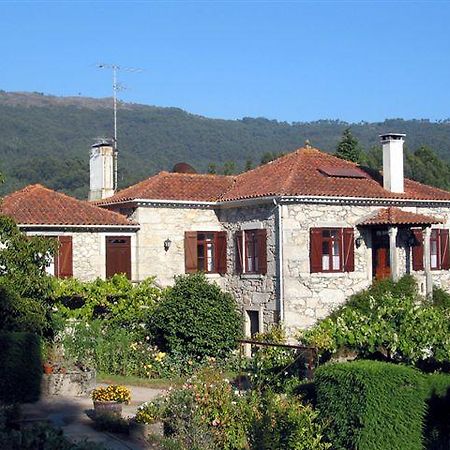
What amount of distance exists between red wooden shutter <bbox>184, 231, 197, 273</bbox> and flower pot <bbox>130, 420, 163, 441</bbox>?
12419 mm

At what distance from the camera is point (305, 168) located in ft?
86.5

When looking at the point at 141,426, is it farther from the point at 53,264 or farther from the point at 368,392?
the point at 53,264

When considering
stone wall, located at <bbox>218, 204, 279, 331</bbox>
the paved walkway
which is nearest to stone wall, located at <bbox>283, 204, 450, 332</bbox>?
stone wall, located at <bbox>218, 204, 279, 331</bbox>

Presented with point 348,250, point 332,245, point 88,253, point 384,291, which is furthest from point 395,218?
→ point 88,253

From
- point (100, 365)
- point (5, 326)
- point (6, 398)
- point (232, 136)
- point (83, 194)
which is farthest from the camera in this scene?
point (232, 136)

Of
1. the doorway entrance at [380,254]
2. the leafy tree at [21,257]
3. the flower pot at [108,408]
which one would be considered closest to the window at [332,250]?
the doorway entrance at [380,254]

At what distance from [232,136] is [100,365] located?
429ft

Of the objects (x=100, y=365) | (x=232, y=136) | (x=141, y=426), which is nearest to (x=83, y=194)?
(x=100, y=365)

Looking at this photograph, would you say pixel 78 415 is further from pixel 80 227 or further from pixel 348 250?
pixel 348 250

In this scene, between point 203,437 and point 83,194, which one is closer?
point 203,437

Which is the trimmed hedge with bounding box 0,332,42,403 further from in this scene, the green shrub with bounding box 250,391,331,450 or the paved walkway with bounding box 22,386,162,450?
the green shrub with bounding box 250,391,331,450

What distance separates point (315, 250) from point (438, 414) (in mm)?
10719

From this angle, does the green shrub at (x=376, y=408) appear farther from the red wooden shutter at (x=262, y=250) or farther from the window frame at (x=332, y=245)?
the red wooden shutter at (x=262, y=250)

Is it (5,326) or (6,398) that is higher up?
(5,326)
